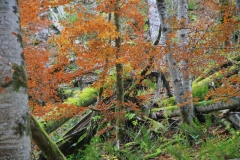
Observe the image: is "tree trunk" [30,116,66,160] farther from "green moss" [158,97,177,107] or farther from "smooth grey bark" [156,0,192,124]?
"green moss" [158,97,177,107]

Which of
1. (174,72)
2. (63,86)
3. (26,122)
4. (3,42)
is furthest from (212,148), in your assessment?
(63,86)

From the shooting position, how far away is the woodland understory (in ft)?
17.0

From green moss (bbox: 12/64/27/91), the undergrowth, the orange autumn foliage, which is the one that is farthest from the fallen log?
green moss (bbox: 12/64/27/91)

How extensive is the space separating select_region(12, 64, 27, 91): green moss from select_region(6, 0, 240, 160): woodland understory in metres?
2.12

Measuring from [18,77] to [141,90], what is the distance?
24.4 feet

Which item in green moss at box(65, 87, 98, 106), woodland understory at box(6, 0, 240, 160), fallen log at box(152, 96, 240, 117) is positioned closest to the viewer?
woodland understory at box(6, 0, 240, 160)

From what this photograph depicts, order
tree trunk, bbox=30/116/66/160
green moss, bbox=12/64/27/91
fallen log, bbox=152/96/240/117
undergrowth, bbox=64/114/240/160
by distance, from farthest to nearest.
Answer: fallen log, bbox=152/96/240/117 → undergrowth, bbox=64/114/240/160 → tree trunk, bbox=30/116/66/160 → green moss, bbox=12/64/27/91

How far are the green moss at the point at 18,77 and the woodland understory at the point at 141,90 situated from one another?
83.5 inches

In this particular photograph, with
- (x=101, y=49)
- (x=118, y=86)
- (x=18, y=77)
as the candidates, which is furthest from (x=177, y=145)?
(x=18, y=77)

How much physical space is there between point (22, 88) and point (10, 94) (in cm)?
12

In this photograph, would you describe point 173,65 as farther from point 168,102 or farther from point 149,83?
point 149,83

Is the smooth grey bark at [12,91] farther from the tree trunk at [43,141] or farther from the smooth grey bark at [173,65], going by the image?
the smooth grey bark at [173,65]

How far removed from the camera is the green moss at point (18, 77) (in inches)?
73.6

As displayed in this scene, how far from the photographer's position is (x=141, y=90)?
9195 millimetres
